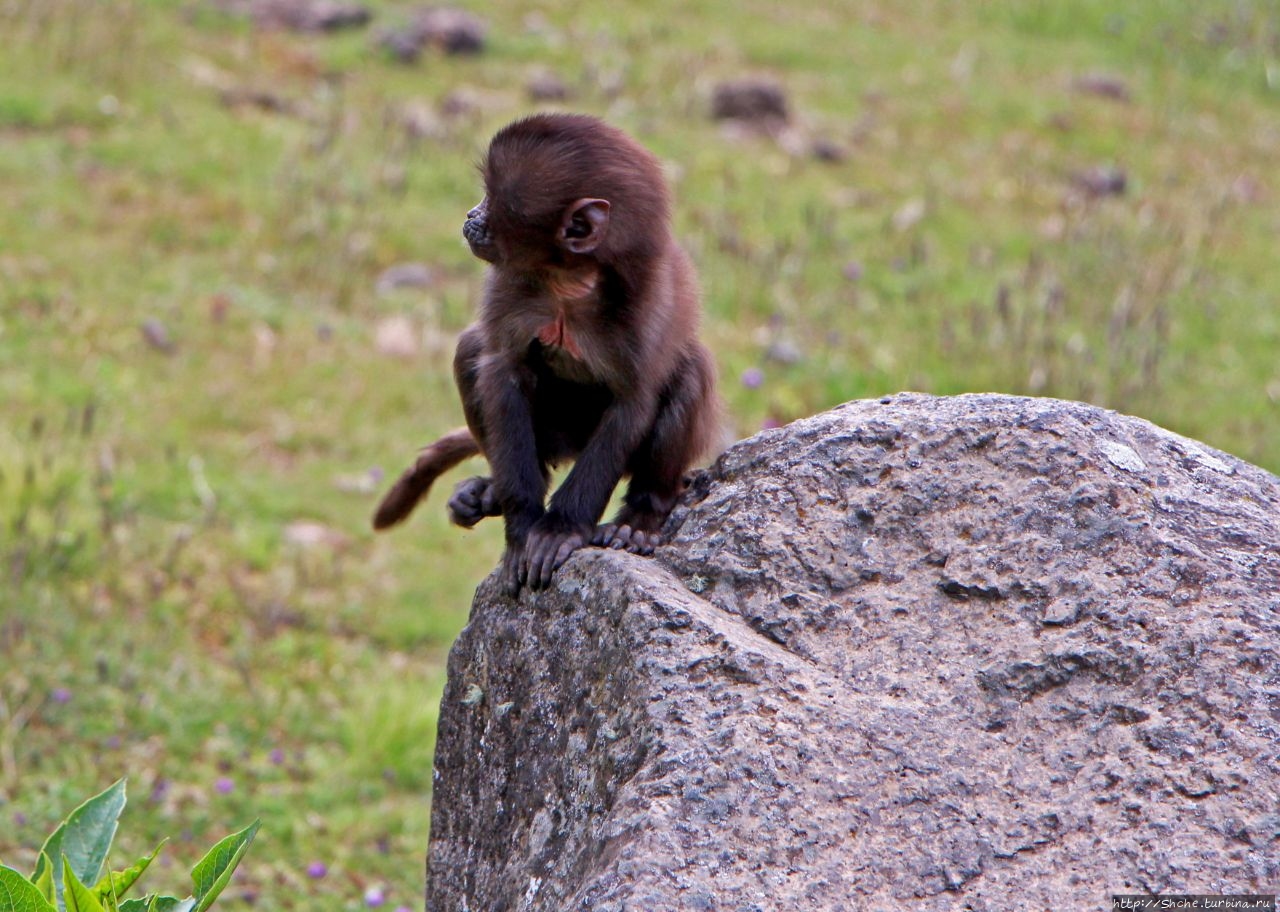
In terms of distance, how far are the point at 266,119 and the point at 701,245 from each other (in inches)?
133

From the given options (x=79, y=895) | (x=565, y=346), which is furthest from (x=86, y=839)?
(x=565, y=346)

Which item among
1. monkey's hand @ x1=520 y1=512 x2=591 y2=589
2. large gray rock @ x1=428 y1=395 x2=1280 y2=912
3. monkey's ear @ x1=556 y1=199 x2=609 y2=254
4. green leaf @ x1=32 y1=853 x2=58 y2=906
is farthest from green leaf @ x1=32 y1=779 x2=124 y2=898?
monkey's ear @ x1=556 y1=199 x2=609 y2=254

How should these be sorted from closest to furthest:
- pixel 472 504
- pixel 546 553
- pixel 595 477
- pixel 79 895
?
pixel 79 895 < pixel 546 553 < pixel 595 477 < pixel 472 504

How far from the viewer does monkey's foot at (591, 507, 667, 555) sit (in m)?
3.34

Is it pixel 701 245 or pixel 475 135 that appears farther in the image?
pixel 475 135

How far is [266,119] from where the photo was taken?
10484 millimetres

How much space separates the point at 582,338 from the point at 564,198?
0.38m

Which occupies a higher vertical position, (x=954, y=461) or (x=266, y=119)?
(x=954, y=461)

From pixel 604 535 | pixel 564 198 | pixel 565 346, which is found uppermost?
pixel 564 198

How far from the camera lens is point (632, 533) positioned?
11.3ft

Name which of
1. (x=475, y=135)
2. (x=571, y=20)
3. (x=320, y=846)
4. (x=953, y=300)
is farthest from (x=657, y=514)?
(x=571, y=20)

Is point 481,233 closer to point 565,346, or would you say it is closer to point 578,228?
point 578,228

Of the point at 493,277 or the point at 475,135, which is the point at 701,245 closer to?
the point at 475,135

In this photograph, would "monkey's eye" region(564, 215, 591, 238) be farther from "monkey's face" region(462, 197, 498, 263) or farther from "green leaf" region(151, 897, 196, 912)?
"green leaf" region(151, 897, 196, 912)
